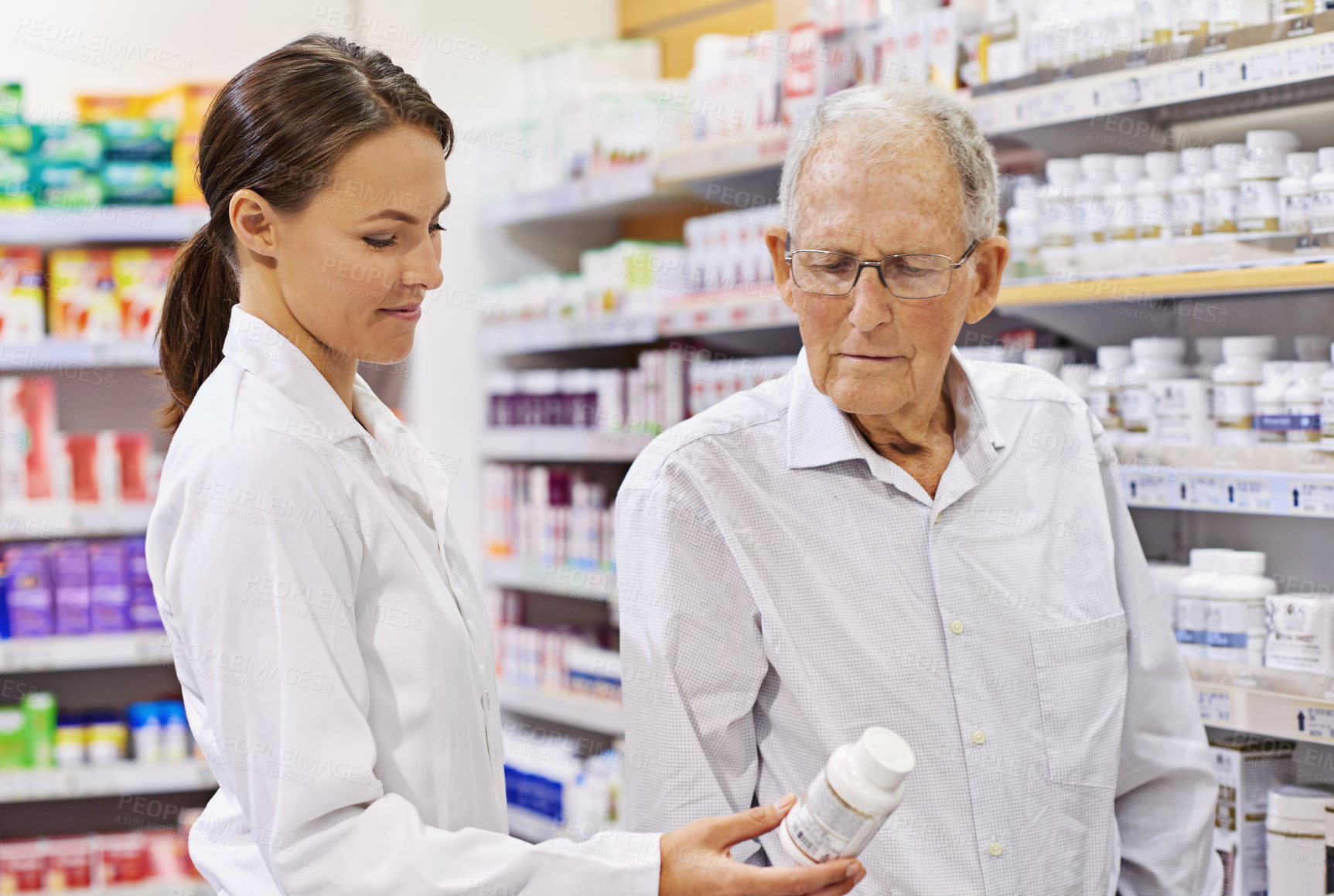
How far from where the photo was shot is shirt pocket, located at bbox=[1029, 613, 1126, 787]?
60.6 inches

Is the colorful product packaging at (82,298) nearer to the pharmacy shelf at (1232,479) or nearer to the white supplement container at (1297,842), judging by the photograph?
the pharmacy shelf at (1232,479)

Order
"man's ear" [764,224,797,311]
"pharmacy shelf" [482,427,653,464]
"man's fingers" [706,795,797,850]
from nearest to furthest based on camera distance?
"man's fingers" [706,795,797,850] < "man's ear" [764,224,797,311] < "pharmacy shelf" [482,427,653,464]

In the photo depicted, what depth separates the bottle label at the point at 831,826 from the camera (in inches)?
44.1

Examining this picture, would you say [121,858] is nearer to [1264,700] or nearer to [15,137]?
[15,137]

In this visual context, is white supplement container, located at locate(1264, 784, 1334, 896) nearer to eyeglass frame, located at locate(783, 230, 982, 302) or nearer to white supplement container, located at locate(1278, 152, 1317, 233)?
white supplement container, located at locate(1278, 152, 1317, 233)

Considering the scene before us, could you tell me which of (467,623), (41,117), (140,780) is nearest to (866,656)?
(467,623)

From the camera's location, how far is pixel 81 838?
398cm

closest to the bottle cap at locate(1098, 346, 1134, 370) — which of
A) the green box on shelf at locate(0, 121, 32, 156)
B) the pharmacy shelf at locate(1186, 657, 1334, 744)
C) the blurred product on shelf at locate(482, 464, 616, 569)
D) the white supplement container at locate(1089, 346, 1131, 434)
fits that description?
the white supplement container at locate(1089, 346, 1131, 434)

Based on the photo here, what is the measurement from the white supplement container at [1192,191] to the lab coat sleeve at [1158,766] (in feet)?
2.74

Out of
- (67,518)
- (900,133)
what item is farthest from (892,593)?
(67,518)

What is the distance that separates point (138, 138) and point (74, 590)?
1.44 metres

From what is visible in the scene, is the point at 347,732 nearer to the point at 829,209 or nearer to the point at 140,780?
the point at 829,209

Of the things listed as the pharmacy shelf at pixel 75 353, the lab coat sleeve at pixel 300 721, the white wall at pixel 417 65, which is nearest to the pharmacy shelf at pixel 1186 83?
the lab coat sleeve at pixel 300 721

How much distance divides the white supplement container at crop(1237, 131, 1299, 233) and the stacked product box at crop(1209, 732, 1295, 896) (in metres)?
0.97
